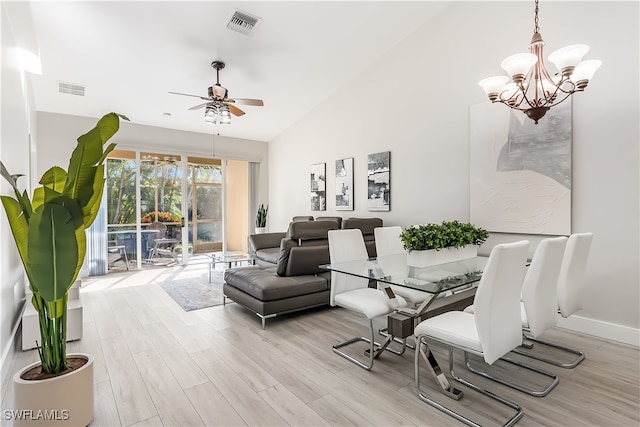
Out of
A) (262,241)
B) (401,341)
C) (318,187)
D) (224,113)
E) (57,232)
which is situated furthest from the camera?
(318,187)

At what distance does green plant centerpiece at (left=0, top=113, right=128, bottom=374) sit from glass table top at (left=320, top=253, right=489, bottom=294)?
172cm

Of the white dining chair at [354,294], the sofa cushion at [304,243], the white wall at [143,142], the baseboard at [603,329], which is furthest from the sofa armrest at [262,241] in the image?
the baseboard at [603,329]

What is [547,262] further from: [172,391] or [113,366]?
[113,366]

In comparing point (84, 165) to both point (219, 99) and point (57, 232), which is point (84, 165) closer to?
point (57, 232)

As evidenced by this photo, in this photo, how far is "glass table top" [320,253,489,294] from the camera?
211cm

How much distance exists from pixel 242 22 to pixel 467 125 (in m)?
3.07

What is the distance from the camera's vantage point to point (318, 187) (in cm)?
658

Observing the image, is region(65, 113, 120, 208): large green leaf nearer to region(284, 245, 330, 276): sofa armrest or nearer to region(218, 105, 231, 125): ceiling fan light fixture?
region(284, 245, 330, 276): sofa armrest

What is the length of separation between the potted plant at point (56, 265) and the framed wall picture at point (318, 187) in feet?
15.9

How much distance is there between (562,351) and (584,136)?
206 centimetres

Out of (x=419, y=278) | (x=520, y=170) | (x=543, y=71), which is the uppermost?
(x=543, y=71)

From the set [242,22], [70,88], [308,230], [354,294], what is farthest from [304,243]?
[70,88]

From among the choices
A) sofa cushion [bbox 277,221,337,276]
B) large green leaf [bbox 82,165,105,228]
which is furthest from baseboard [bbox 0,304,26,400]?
sofa cushion [bbox 277,221,337,276]

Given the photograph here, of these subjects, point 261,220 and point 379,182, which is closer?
point 379,182
